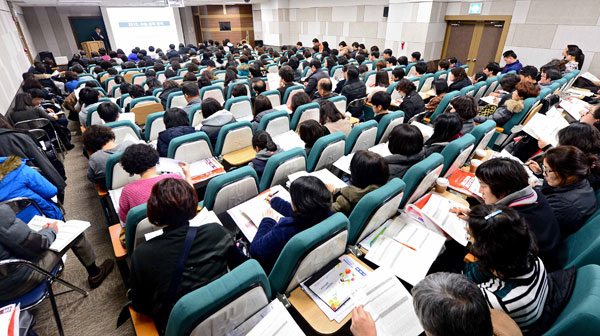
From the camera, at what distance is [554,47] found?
23.4ft

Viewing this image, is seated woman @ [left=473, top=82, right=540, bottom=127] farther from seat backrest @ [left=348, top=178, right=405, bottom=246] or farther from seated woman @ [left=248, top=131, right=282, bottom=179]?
seated woman @ [left=248, top=131, right=282, bottom=179]

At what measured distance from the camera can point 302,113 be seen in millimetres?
3926

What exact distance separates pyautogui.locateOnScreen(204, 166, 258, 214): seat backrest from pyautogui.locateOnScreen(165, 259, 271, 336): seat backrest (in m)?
0.97

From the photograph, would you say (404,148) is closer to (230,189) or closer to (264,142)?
(264,142)

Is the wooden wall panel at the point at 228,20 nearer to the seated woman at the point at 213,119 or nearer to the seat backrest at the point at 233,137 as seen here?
the seated woman at the point at 213,119

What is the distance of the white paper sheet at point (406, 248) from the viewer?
169 centimetres

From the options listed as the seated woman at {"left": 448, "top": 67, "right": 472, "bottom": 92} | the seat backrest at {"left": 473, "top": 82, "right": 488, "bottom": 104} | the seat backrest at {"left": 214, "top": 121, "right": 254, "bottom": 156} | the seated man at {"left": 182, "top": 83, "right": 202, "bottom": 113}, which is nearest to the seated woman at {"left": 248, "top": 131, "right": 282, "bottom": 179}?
the seat backrest at {"left": 214, "top": 121, "right": 254, "bottom": 156}

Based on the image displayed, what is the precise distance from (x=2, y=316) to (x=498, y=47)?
10.9 meters

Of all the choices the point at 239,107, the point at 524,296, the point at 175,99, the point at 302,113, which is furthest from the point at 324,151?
the point at 175,99

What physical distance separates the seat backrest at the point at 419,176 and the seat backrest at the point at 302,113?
2.10m

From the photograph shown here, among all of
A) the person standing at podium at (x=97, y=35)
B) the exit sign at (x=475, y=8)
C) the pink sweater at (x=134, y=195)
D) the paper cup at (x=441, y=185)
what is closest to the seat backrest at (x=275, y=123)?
the pink sweater at (x=134, y=195)

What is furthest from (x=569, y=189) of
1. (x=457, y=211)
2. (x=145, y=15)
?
(x=145, y=15)

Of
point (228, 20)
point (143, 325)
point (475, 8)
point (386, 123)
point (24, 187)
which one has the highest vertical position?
point (228, 20)

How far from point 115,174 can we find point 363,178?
2.22 m
